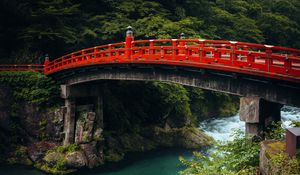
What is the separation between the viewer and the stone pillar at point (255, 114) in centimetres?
1245

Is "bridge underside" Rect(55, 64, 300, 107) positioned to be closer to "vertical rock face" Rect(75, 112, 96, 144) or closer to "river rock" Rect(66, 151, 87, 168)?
"vertical rock face" Rect(75, 112, 96, 144)

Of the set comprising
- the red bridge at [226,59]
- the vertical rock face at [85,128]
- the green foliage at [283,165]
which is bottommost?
the vertical rock face at [85,128]

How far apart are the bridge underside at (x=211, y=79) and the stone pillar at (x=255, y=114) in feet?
0.94

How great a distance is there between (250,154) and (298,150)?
2.52 meters

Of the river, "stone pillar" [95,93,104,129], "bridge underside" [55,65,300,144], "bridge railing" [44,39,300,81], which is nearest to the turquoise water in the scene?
the river

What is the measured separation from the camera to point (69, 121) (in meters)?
24.0

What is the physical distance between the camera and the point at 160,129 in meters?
28.3

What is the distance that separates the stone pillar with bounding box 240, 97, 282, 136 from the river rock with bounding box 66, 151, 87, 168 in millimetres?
13022

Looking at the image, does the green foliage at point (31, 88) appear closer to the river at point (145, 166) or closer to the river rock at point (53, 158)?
the river rock at point (53, 158)

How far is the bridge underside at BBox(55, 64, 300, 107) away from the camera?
472 inches

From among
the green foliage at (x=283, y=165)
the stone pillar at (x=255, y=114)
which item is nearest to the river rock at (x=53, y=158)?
the stone pillar at (x=255, y=114)

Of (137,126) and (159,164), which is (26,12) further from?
(159,164)

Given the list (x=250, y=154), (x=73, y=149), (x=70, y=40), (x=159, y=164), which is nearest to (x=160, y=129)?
(x=159, y=164)

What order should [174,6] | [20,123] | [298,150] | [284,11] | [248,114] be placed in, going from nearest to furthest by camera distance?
[298,150]
[248,114]
[20,123]
[174,6]
[284,11]
